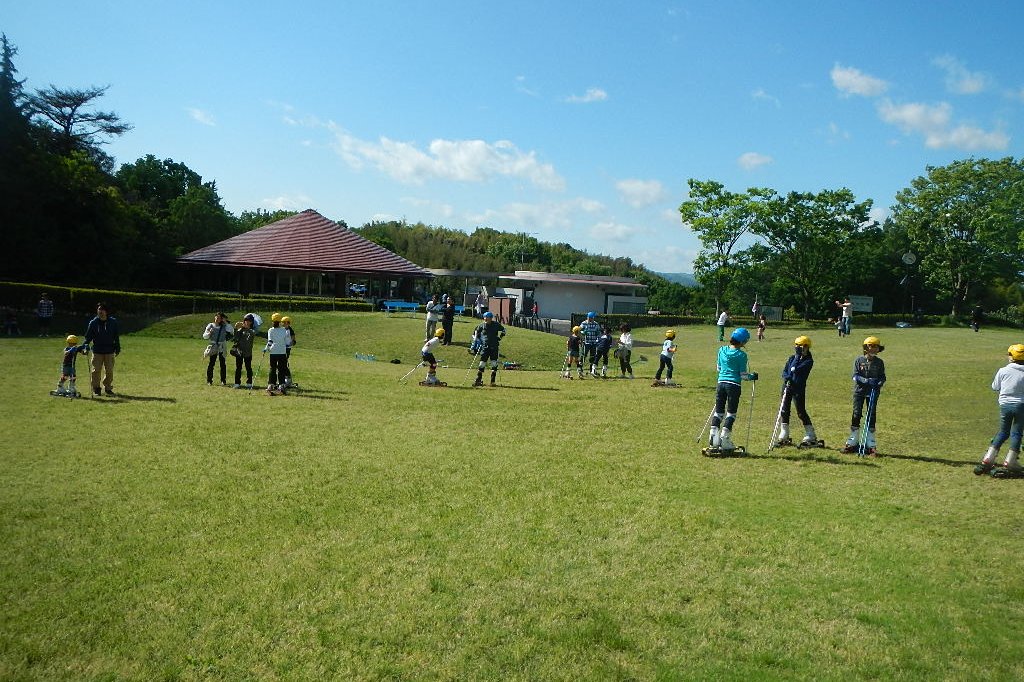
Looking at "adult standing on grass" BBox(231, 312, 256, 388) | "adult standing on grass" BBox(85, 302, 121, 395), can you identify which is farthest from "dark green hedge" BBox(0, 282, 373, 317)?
"adult standing on grass" BBox(85, 302, 121, 395)

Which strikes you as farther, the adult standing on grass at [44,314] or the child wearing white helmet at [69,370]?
the adult standing on grass at [44,314]

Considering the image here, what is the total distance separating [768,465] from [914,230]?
177 ft

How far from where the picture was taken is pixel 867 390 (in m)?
11.2

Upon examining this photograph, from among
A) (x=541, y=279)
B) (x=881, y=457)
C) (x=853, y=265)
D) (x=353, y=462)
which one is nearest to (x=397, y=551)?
(x=353, y=462)

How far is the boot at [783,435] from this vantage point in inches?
460

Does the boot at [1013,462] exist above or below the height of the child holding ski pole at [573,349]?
below

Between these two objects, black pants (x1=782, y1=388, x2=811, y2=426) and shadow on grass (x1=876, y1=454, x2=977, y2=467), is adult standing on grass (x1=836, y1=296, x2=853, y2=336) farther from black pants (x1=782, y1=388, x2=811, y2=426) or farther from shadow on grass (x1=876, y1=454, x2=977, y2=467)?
black pants (x1=782, y1=388, x2=811, y2=426)

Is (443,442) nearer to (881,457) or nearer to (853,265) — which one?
(881,457)

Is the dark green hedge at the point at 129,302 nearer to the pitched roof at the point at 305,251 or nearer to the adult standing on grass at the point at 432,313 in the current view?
the pitched roof at the point at 305,251

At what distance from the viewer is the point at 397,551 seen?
669 cm

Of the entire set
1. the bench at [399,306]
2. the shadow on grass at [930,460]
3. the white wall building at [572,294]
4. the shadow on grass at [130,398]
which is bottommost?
the shadow on grass at [130,398]

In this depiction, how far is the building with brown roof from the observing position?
45688mm

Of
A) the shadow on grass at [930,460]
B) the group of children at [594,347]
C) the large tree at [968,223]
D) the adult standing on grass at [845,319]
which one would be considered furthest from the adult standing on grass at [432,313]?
the large tree at [968,223]

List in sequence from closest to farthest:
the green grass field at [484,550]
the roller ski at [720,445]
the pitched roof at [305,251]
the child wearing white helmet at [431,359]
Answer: the green grass field at [484,550], the roller ski at [720,445], the child wearing white helmet at [431,359], the pitched roof at [305,251]
